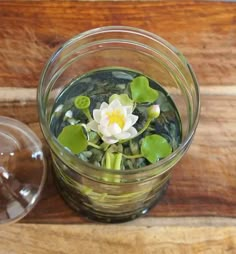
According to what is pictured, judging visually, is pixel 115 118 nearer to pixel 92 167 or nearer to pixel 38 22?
pixel 92 167

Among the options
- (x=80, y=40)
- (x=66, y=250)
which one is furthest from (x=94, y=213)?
(x=80, y=40)

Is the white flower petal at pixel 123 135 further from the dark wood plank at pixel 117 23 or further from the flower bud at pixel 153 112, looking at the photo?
the dark wood plank at pixel 117 23

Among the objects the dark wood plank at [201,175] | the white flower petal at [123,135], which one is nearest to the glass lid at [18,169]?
the dark wood plank at [201,175]

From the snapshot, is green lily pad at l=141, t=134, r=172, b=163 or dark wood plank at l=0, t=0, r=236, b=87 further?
dark wood plank at l=0, t=0, r=236, b=87

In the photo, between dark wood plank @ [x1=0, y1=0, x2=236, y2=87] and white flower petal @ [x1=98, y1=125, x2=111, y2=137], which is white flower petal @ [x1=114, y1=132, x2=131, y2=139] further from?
dark wood plank @ [x1=0, y1=0, x2=236, y2=87]

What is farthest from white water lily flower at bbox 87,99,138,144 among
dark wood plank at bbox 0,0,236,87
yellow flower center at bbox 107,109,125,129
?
dark wood plank at bbox 0,0,236,87

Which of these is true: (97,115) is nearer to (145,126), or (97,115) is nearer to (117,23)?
(145,126)
